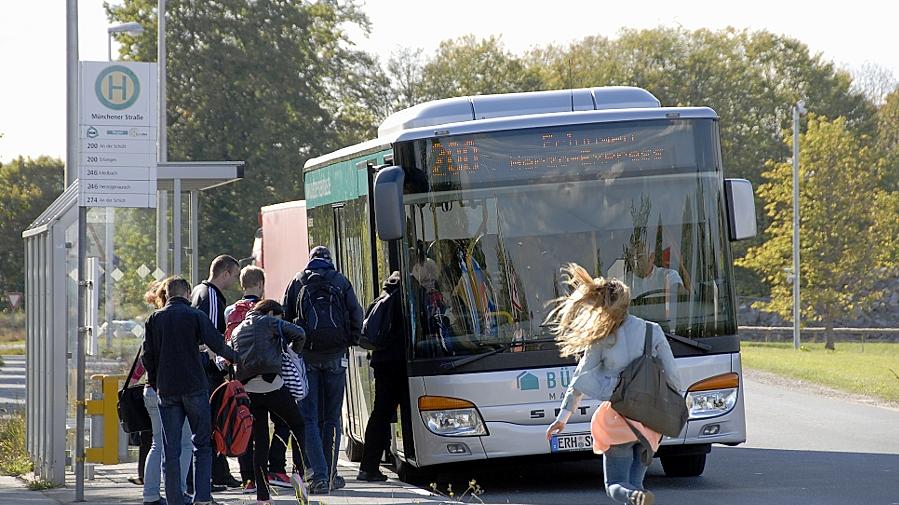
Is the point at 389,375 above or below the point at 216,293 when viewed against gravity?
below

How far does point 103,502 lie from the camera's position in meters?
11.9

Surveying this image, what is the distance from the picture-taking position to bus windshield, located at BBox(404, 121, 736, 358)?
11633mm

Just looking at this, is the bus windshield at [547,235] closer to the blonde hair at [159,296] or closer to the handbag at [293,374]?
the handbag at [293,374]

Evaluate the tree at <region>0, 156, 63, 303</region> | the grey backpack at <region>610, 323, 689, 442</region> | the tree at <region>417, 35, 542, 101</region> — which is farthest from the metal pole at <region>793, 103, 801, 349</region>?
the grey backpack at <region>610, 323, 689, 442</region>

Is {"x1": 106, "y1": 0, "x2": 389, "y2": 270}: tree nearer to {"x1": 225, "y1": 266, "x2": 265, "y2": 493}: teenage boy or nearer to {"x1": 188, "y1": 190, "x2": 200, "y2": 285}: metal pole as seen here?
{"x1": 188, "y1": 190, "x2": 200, "y2": 285}: metal pole

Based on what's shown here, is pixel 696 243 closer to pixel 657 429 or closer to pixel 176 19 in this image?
pixel 657 429

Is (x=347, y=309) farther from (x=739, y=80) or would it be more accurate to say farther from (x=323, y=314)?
(x=739, y=80)

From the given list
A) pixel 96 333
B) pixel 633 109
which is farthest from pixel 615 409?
pixel 96 333

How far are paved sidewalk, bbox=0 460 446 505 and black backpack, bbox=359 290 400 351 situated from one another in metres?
1.18

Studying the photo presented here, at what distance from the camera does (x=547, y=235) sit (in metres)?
11.7

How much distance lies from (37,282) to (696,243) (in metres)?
5.83

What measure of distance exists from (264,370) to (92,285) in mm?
3274

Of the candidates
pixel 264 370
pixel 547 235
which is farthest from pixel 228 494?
pixel 547 235

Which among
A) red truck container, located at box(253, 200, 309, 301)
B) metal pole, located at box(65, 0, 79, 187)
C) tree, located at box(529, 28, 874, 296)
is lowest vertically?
red truck container, located at box(253, 200, 309, 301)
